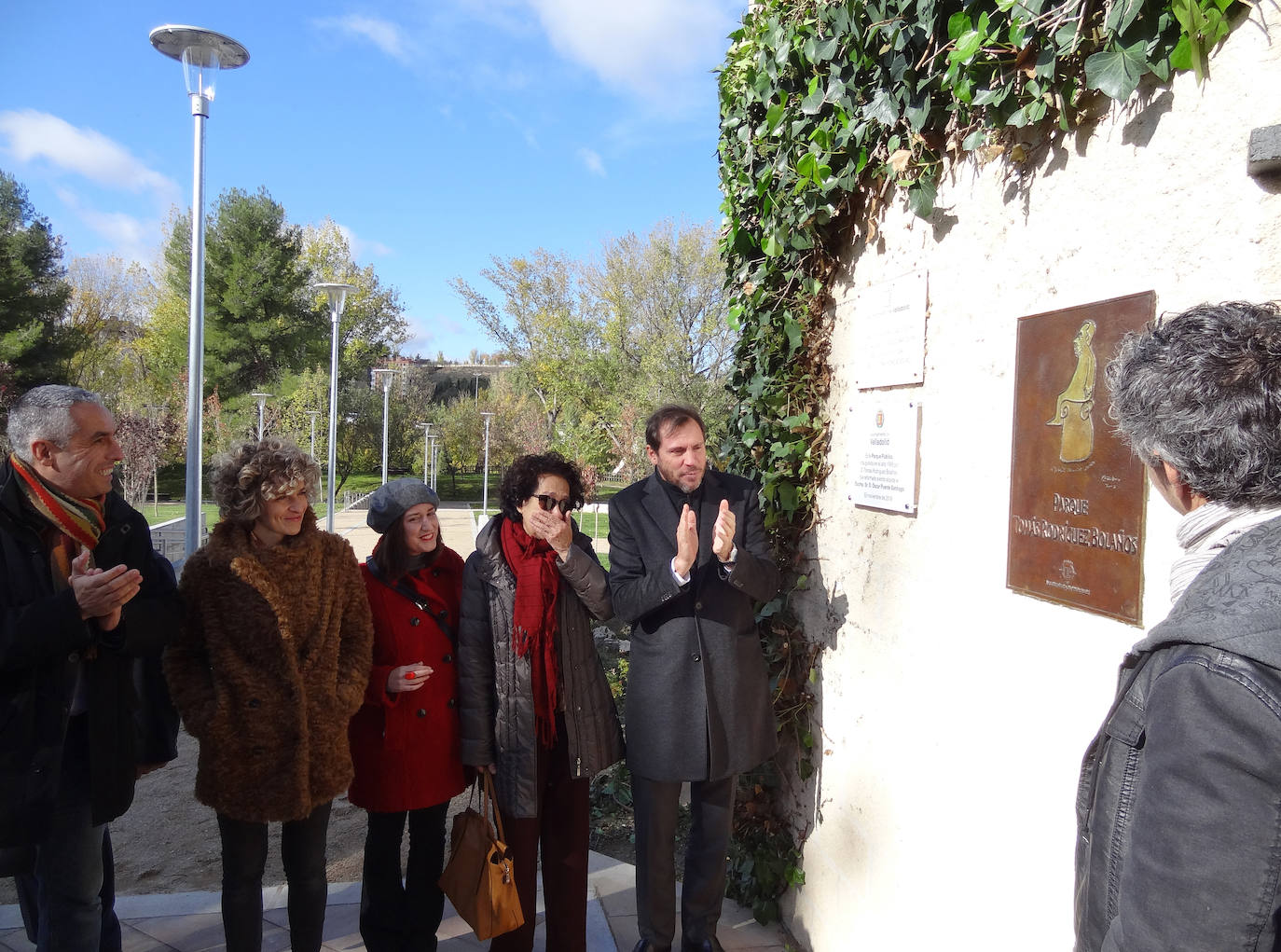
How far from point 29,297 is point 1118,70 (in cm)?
3492

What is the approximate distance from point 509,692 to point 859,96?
2330 millimetres

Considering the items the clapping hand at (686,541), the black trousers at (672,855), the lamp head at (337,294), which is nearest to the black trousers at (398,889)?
the black trousers at (672,855)

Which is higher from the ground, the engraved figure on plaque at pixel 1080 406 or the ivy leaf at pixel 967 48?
the ivy leaf at pixel 967 48

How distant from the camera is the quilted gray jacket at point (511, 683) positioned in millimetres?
2865

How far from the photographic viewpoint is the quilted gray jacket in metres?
2.87

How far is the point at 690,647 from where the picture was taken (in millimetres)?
2916

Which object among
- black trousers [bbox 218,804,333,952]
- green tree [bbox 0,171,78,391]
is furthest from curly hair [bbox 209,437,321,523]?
green tree [bbox 0,171,78,391]

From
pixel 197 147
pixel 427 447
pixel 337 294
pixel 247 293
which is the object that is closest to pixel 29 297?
pixel 247 293

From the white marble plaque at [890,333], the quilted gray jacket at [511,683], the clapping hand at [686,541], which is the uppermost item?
the white marble plaque at [890,333]

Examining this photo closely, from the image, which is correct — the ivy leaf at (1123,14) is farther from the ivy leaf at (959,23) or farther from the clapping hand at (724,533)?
the clapping hand at (724,533)

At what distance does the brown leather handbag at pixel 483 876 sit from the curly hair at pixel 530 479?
95 centimetres

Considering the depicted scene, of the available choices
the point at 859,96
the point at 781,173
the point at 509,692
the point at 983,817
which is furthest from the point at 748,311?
the point at 983,817

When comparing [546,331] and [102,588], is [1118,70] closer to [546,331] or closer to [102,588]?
[102,588]

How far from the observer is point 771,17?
3.24 meters
